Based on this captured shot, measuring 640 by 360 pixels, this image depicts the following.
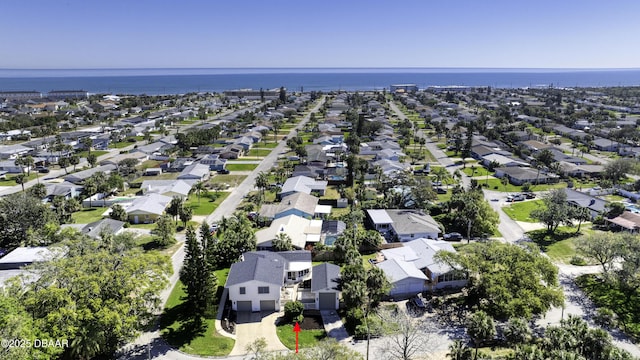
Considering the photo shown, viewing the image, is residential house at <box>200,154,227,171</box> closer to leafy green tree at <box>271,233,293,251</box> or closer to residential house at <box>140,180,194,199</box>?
residential house at <box>140,180,194,199</box>

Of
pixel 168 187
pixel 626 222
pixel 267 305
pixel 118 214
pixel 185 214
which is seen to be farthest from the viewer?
pixel 168 187

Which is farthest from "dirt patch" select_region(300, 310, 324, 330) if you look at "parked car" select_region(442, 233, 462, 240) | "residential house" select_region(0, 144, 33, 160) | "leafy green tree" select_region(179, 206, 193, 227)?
"residential house" select_region(0, 144, 33, 160)

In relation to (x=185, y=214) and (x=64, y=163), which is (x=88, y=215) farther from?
(x=64, y=163)

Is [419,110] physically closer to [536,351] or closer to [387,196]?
[387,196]

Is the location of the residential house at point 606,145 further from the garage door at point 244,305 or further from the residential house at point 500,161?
the garage door at point 244,305

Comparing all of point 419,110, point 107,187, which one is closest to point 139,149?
point 107,187

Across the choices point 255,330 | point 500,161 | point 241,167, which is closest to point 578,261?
point 255,330
